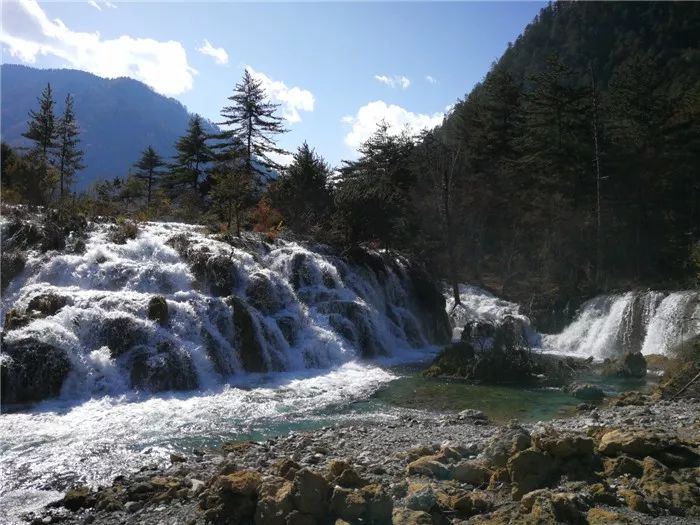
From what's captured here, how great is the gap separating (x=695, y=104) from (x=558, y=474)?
34.0 m

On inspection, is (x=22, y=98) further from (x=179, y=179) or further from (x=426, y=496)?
(x=426, y=496)

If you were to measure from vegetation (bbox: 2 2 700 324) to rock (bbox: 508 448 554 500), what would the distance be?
60.8 ft

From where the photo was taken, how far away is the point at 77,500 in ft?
23.6

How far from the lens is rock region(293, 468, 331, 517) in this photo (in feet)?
19.0

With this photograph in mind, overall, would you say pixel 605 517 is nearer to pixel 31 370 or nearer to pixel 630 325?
pixel 31 370

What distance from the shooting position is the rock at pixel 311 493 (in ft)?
19.0

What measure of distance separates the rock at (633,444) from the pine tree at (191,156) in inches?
1373

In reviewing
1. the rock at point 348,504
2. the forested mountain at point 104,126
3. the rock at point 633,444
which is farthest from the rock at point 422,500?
the forested mountain at point 104,126

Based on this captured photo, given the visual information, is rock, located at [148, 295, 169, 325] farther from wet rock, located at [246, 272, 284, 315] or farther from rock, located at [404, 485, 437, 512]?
rock, located at [404, 485, 437, 512]

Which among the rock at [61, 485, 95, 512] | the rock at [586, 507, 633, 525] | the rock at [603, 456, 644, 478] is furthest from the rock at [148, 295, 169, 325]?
the rock at [586, 507, 633, 525]

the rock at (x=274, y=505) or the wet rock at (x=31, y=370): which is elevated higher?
the wet rock at (x=31, y=370)

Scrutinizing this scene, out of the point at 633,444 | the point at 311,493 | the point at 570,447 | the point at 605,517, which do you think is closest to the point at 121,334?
the point at 311,493

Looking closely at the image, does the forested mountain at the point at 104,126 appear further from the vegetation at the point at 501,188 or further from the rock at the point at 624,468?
the rock at the point at 624,468

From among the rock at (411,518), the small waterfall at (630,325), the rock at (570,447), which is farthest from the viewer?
the small waterfall at (630,325)
